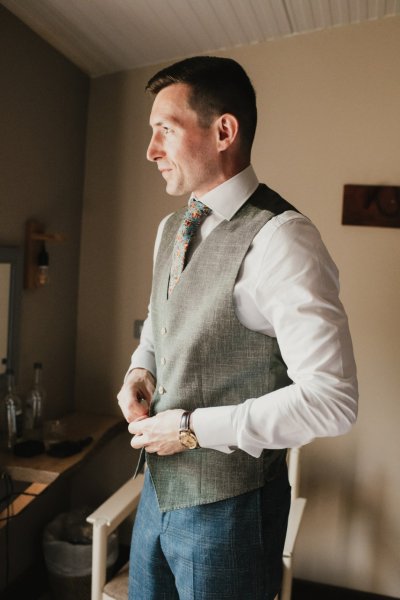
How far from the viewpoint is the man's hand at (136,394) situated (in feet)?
3.86

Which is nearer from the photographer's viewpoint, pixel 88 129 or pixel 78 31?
pixel 78 31

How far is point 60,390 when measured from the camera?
2561 mm

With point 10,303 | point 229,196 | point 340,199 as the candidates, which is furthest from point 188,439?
point 340,199

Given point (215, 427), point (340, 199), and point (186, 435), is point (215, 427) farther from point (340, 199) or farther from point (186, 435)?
point (340, 199)

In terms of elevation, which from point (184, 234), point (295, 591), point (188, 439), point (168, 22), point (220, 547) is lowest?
point (295, 591)

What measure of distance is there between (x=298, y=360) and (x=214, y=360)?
0.59 feet

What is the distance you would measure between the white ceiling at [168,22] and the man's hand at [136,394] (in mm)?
1338

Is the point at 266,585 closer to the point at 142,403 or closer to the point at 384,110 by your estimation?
the point at 142,403

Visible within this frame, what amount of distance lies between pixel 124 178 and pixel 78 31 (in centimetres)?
64

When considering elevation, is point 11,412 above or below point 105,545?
above

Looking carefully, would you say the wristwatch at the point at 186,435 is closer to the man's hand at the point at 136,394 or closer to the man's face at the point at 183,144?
the man's hand at the point at 136,394

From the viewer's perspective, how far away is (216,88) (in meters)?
1.14

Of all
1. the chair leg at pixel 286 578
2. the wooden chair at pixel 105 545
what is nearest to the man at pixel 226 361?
the wooden chair at pixel 105 545

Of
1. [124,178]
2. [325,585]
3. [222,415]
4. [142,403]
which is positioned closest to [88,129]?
[124,178]
